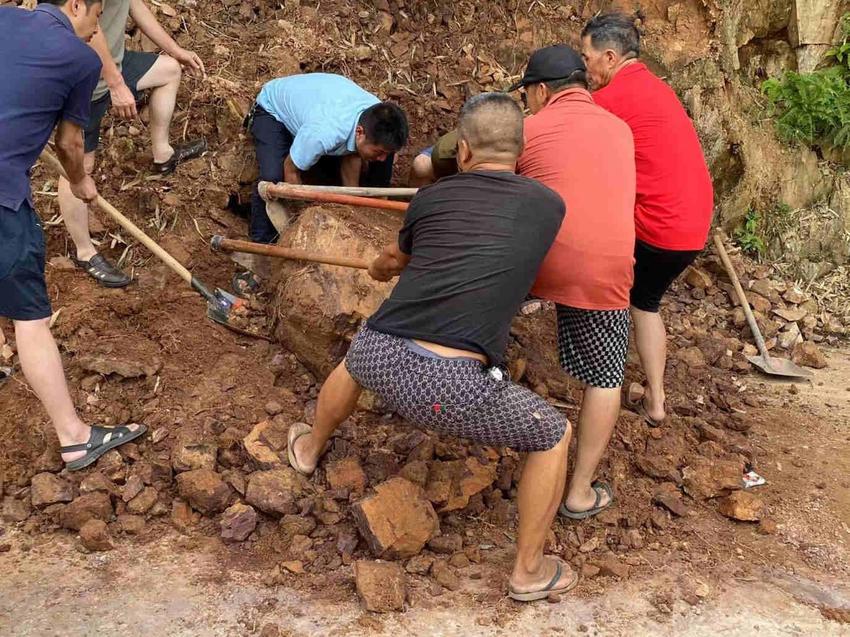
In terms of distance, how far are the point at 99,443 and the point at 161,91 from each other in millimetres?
2226

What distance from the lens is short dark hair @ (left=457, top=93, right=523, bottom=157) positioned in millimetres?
2475

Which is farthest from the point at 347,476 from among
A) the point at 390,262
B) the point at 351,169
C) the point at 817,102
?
the point at 817,102

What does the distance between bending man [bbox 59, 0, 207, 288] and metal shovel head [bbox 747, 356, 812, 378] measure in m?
3.87

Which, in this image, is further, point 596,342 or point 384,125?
point 384,125

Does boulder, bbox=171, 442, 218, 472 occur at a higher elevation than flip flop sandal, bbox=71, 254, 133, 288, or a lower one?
lower

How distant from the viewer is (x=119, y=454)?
315 centimetres

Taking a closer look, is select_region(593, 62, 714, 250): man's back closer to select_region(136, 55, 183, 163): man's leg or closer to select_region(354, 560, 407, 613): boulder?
select_region(354, 560, 407, 613): boulder

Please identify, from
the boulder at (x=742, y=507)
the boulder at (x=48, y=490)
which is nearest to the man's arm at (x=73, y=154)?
the boulder at (x=48, y=490)

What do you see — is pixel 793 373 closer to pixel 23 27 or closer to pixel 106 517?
pixel 106 517

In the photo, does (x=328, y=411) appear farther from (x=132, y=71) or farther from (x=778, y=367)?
(x=778, y=367)

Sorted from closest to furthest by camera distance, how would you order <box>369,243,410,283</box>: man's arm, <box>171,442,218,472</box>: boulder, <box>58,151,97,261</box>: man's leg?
<box>369,243,410,283</box>: man's arm
<box>171,442,218,472</box>: boulder
<box>58,151,97,261</box>: man's leg

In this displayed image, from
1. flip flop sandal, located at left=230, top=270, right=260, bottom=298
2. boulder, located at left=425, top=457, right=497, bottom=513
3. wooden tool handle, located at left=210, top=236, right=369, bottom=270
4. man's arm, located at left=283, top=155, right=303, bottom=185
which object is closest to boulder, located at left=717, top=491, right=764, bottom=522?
boulder, located at left=425, top=457, right=497, bottom=513

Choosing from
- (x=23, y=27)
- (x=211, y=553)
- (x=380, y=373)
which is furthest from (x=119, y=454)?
(x=23, y=27)

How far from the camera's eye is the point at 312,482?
312 cm
